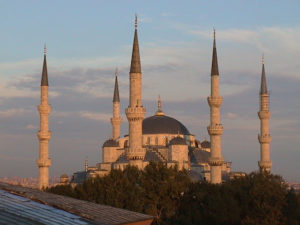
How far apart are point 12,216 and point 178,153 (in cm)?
4600

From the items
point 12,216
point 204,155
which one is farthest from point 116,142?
point 12,216

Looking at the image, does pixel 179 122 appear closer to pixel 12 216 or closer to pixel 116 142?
pixel 116 142

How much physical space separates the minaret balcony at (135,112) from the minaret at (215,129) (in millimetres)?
7802

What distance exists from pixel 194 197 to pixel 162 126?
96.0 ft

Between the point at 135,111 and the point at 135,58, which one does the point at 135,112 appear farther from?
the point at 135,58

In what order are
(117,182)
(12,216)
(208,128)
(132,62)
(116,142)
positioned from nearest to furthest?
(12,216) → (117,182) → (132,62) → (208,128) → (116,142)

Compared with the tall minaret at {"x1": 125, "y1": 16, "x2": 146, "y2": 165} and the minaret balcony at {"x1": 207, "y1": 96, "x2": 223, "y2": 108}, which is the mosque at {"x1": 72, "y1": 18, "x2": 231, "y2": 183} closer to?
the minaret balcony at {"x1": 207, "y1": 96, "x2": 223, "y2": 108}

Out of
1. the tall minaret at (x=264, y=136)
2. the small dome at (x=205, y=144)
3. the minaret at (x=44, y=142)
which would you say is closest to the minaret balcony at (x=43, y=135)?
the minaret at (x=44, y=142)

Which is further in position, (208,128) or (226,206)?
(208,128)

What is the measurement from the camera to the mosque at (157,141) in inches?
1734

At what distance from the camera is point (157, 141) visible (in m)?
64.4

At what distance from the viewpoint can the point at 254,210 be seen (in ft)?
110

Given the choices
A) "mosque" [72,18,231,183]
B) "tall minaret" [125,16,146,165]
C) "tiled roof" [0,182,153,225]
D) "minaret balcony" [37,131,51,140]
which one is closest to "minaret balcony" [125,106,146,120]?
"tall minaret" [125,16,146,165]

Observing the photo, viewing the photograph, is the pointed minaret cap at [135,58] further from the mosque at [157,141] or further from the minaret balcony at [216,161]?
the minaret balcony at [216,161]
